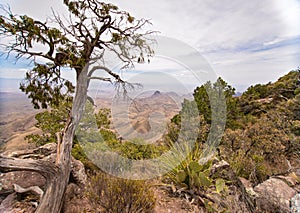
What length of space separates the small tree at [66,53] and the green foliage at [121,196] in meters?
0.55

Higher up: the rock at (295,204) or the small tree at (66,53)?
the small tree at (66,53)

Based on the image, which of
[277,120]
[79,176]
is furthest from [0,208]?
[277,120]

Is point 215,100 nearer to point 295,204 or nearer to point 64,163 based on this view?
point 295,204

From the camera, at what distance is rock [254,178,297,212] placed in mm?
2499

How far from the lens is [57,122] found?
4.69 m

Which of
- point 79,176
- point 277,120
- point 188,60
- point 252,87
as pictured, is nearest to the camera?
point 79,176

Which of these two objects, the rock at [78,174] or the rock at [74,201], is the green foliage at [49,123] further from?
the rock at [74,201]

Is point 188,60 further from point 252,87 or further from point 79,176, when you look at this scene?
point 252,87

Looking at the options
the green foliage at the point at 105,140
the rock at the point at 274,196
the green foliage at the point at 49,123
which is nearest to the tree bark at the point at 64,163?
the green foliage at the point at 105,140

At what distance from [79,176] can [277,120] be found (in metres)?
7.61

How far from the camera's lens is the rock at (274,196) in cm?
250

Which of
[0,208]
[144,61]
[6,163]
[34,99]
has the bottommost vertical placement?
[0,208]

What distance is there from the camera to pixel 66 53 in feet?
9.52

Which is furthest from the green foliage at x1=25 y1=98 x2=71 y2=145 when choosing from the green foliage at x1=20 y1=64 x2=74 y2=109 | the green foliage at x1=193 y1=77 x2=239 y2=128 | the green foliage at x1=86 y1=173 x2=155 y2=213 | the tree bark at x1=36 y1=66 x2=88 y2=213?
the green foliage at x1=193 y1=77 x2=239 y2=128
